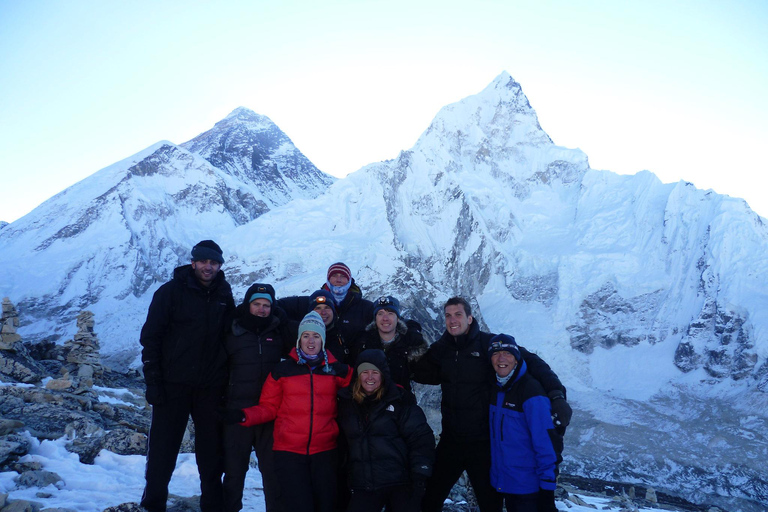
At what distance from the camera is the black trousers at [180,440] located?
4.93m

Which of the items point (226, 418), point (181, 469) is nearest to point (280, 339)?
point (226, 418)

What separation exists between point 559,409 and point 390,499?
73.0 inches

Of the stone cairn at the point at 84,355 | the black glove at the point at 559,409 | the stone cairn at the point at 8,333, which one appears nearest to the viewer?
the black glove at the point at 559,409

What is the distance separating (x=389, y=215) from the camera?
79.9m

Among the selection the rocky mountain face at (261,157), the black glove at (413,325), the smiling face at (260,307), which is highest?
the rocky mountain face at (261,157)

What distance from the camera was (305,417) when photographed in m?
4.76

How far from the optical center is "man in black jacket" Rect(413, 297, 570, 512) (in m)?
5.11

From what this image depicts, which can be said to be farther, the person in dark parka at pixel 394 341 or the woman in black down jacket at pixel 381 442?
the person in dark parka at pixel 394 341

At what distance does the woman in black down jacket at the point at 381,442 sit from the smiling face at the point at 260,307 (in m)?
1.17

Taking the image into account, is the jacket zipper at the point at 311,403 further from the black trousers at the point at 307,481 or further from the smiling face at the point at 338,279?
the smiling face at the point at 338,279

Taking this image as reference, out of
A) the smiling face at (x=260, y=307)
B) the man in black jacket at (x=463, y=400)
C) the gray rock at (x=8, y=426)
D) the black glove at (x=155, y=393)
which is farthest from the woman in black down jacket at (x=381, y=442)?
the gray rock at (x=8, y=426)

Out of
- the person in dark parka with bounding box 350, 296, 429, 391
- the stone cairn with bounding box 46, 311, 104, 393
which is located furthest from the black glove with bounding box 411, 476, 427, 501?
the stone cairn with bounding box 46, 311, 104, 393

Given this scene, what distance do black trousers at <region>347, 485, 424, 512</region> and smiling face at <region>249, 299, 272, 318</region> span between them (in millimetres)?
2000

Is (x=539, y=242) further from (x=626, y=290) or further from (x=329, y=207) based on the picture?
(x=329, y=207)
